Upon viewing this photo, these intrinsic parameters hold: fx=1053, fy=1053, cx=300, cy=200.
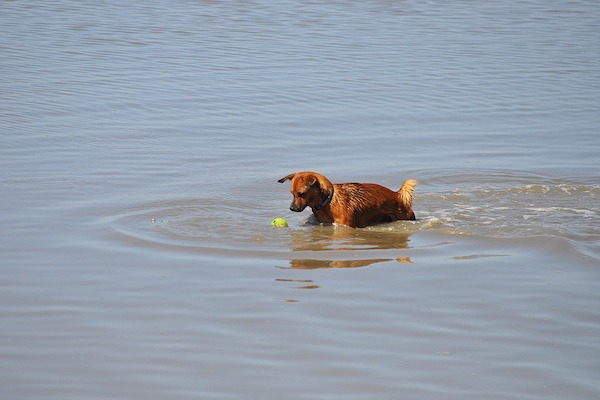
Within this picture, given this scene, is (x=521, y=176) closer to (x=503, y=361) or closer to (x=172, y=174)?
(x=172, y=174)

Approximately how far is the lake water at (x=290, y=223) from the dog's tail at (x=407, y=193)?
0.71 feet

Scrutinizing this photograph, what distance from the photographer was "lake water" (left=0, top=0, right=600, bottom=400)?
6.43 m

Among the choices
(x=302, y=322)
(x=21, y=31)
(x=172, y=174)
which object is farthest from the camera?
(x=21, y=31)

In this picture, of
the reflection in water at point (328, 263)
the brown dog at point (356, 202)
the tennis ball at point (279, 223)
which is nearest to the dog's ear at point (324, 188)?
the brown dog at point (356, 202)

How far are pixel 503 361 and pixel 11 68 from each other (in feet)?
41.5

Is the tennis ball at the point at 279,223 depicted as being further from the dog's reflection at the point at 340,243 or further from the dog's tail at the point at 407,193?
the dog's tail at the point at 407,193

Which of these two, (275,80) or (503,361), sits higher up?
(275,80)

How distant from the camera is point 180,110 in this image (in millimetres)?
14758

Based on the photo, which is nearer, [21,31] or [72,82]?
[72,82]

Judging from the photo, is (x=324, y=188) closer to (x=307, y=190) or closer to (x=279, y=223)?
(x=307, y=190)

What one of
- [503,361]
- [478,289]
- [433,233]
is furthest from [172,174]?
[503,361]

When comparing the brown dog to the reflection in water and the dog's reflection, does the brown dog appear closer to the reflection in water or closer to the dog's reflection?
the dog's reflection

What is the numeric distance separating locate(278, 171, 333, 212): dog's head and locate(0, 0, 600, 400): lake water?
29 centimetres

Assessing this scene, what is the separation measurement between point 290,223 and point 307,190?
2.02ft
